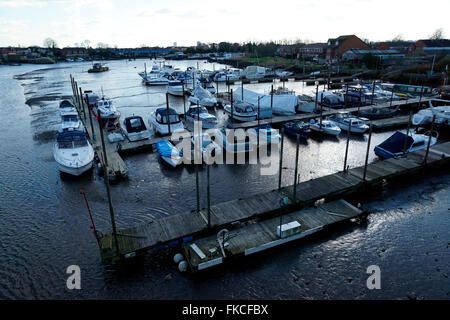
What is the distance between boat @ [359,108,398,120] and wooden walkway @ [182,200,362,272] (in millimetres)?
23929

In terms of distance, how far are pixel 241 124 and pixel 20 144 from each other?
24.8 meters

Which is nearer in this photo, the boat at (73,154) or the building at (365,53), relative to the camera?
the boat at (73,154)

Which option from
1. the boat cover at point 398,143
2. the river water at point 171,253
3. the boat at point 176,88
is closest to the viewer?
the river water at point 171,253

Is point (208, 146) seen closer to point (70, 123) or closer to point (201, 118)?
point (201, 118)

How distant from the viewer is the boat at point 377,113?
3728 cm

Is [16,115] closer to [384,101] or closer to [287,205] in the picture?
[287,205]

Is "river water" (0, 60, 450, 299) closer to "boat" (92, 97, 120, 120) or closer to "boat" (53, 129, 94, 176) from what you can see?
"boat" (53, 129, 94, 176)

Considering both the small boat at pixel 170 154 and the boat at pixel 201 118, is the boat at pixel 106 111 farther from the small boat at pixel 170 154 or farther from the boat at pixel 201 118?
the small boat at pixel 170 154

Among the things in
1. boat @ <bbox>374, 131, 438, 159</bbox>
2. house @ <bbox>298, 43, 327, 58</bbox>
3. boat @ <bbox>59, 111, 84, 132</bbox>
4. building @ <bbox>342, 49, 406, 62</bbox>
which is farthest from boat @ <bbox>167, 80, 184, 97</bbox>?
house @ <bbox>298, 43, 327, 58</bbox>

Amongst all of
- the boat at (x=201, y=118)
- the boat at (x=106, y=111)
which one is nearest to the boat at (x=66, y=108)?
the boat at (x=106, y=111)

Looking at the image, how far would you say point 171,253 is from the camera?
1473cm

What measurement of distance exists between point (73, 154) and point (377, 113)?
3618 cm

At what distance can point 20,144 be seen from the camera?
3112 centimetres

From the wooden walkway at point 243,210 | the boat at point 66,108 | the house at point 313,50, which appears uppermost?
the house at point 313,50
